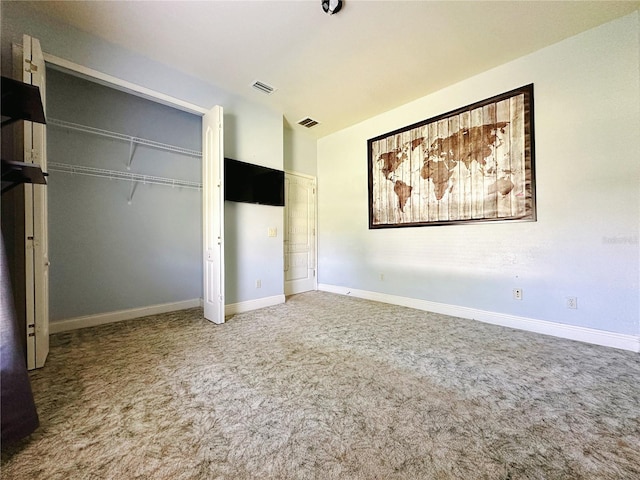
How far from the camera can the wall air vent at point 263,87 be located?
3.16 m

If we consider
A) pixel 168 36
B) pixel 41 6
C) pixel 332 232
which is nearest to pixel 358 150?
pixel 332 232

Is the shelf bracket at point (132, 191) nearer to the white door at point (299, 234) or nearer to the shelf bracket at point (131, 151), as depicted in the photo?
the shelf bracket at point (131, 151)

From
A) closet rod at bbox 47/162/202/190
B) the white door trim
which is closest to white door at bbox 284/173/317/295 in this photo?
closet rod at bbox 47/162/202/190

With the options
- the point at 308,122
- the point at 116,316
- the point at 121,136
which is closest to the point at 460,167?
the point at 308,122

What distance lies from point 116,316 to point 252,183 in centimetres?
232

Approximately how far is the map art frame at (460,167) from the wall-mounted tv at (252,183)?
1.52 m

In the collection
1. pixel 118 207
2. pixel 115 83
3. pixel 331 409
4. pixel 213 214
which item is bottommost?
pixel 331 409

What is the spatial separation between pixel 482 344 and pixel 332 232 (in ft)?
9.57

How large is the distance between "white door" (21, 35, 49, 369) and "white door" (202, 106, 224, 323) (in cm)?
134

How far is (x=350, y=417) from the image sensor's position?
1.36m

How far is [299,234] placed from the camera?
185 inches

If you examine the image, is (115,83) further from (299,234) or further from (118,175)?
(299,234)

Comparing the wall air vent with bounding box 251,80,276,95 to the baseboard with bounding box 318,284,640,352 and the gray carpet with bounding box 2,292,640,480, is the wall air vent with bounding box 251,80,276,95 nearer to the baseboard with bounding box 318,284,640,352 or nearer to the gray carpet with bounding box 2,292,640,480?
the gray carpet with bounding box 2,292,640,480

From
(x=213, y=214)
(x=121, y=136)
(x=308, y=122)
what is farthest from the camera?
(x=308, y=122)
